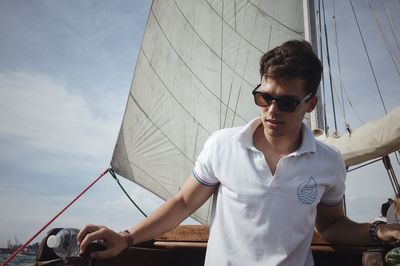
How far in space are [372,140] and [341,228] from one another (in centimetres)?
341

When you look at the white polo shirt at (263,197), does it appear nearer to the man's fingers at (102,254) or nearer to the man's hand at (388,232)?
the man's hand at (388,232)

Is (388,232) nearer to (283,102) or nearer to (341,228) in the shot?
(341,228)

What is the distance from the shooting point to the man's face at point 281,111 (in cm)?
150

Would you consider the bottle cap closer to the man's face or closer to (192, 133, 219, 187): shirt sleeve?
(192, 133, 219, 187): shirt sleeve

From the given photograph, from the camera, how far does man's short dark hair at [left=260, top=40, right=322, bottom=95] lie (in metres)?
1.49

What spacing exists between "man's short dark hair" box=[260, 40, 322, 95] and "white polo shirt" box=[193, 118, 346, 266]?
0.95 feet

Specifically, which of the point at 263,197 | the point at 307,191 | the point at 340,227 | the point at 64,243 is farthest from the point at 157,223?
the point at 340,227

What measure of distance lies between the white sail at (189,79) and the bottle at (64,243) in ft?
13.3

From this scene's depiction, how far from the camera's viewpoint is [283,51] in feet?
5.01

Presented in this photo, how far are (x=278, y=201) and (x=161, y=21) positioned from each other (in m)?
5.91

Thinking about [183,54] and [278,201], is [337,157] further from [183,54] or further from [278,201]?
[183,54]

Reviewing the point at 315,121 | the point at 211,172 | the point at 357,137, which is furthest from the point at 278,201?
the point at 315,121

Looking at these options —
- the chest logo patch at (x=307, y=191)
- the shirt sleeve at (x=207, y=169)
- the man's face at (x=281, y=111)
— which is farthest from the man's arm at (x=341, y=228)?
the shirt sleeve at (x=207, y=169)

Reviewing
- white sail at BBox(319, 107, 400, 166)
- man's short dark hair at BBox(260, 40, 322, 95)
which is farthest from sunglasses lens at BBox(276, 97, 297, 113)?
white sail at BBox(319, 107, 400, 166)
